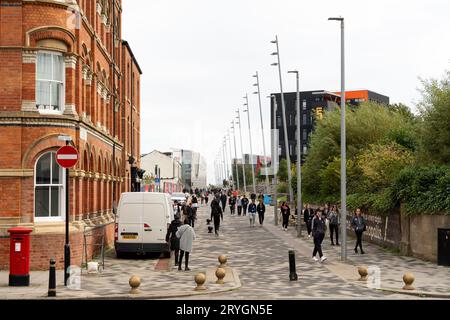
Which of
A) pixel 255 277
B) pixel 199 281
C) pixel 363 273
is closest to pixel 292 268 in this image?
pixel 255 277

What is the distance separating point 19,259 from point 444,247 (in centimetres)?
1249

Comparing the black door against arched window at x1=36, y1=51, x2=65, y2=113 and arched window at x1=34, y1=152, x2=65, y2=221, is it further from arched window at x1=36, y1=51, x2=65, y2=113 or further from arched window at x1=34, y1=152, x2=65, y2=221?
arched window at x1=36, y1=51, x2=65, y2=113

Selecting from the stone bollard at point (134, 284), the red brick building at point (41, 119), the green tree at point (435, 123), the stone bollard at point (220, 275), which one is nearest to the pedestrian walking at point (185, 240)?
the red brick building at point (41, 119)

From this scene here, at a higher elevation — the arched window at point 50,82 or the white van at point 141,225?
the arched window at point 50,82

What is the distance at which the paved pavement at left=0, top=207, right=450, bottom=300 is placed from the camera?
49.3 feet

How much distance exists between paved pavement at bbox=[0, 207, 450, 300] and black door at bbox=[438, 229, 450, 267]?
43cm

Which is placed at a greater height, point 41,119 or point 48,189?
point 41,119

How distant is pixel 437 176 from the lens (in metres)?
22.6

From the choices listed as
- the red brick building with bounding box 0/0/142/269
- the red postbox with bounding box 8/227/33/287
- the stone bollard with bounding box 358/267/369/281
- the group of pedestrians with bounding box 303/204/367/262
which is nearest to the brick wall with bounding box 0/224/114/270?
the red brick building with bounding box 0/0/142/269

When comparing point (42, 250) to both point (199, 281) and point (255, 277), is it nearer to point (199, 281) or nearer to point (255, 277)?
point (199, 281)

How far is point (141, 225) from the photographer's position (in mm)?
22688

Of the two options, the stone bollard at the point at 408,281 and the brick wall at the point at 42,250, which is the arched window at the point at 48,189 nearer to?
the brick wall at the point at 42,250

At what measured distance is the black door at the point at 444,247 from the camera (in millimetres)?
19984

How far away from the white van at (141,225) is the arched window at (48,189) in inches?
111
